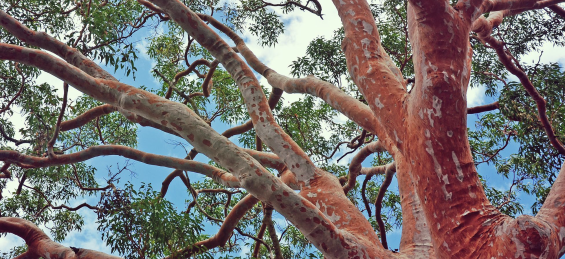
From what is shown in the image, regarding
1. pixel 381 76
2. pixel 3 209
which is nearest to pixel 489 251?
pixel 381 76

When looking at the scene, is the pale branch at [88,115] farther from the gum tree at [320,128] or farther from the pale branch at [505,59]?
the pale branch at [505,59]

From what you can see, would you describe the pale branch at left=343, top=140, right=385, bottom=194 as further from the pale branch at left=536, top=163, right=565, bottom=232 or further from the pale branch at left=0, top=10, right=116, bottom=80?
the pale branch at left=0, top=10, right=116, bottom=80

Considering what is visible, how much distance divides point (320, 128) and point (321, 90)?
3.77 metres

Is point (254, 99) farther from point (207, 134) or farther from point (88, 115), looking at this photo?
point (88, 115)

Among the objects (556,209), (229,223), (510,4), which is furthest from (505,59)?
(229,223)

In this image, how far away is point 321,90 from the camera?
11.3ft

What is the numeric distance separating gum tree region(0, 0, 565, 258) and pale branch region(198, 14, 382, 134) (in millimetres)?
14

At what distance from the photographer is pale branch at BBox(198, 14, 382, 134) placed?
3.03 m

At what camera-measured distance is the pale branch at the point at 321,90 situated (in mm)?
3033

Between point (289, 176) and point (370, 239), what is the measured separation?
1.24 m

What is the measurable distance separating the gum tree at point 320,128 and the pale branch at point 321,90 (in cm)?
1

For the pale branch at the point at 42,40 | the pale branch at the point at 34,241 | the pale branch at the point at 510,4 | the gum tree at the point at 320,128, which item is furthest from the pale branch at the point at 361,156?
the pale branch at the point at 34,241

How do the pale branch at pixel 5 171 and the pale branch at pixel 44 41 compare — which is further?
the pale branch at pixel 5 171

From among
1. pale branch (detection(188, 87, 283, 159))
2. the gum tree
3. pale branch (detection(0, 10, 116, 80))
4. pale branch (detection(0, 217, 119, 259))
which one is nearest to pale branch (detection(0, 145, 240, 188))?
the gum tree
